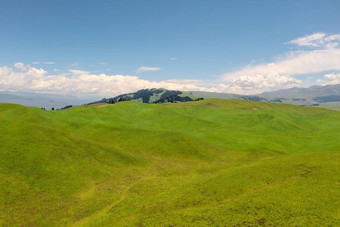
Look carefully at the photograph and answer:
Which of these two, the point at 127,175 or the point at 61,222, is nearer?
the point at 61,222

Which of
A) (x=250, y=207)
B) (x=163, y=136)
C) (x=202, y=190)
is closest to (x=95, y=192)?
(x=202, y=190)

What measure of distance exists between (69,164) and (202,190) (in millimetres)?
32597

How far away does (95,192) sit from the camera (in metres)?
39.9

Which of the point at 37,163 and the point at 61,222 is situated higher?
the point at 37,163

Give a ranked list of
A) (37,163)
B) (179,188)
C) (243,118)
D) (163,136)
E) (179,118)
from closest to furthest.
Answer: (179,188) < (37,163) < (163,136) < (179,118) < (243,118)

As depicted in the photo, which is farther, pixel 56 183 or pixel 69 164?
pixel 69 164

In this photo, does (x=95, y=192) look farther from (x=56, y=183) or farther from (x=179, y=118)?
(x=179, y=118)

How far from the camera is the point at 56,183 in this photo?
133 ft

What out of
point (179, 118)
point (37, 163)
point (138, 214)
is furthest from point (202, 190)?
point (179, 118)

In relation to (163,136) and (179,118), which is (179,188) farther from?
(179,118)

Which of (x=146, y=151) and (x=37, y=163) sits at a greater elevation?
(x=37, y=163)

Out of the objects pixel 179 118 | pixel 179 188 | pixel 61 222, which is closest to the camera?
pixel 61 222

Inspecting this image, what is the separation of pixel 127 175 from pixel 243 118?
11630cm

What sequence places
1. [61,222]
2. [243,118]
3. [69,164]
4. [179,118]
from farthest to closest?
[243,118] → [179,118] → [69,164] → [61,222]
